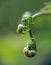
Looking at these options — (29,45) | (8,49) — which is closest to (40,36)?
(8,49)

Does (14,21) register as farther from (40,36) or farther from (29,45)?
(29,45)

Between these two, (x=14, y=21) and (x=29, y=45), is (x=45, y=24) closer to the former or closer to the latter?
(x=14, y=21)

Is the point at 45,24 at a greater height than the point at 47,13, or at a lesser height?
greater

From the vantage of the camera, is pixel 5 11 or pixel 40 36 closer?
pixel 40 36

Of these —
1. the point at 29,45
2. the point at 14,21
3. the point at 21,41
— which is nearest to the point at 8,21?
the point at 14,21

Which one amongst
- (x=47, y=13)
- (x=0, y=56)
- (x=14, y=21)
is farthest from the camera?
(x=14, y=21)

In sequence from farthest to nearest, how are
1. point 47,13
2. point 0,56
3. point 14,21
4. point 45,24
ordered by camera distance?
1. point 14,21
2. point 0,56
3. point 45,24
4. point 47,13

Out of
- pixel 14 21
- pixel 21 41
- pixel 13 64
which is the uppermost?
pixel 14 21
